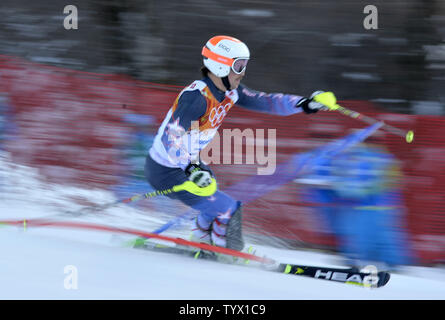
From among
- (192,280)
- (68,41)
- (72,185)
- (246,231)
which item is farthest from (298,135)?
(68,41)

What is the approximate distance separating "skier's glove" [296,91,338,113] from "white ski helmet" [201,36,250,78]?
0.57 meters

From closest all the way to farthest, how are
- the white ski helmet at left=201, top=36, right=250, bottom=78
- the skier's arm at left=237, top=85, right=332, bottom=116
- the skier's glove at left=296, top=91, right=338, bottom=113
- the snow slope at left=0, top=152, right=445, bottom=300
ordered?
the snow slope at left=0, top=152, right=445, bottom=300
the white ski helmet at left=201, top=36, right=250, bottom=78
the skier's glove at left=296, top=91, right=338, bottom=113
the skier's arm at left=237, top=85, right=332, bottom=116

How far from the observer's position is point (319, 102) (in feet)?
12.2

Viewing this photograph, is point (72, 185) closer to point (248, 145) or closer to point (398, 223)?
point (248, 145)

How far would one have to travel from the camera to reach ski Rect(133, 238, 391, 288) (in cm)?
355

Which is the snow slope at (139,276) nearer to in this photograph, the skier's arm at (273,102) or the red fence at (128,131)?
the red fence at (128,131)

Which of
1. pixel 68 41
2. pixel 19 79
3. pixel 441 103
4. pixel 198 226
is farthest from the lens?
pixel 68 41

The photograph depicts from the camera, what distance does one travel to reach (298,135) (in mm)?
4398

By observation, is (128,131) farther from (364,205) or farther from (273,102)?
(364,205)

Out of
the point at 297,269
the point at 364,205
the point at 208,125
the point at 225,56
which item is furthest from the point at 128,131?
the point at 364,205

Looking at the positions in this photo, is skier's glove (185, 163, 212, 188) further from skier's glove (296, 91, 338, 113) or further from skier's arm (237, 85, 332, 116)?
skier's glove (296, 91, 338, 113)

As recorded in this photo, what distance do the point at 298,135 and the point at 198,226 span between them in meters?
1.14

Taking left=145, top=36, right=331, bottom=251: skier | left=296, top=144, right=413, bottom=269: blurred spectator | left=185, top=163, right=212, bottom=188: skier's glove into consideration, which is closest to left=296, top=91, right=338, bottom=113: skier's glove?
left=145, top=36, right=331, bottom=251: skier
